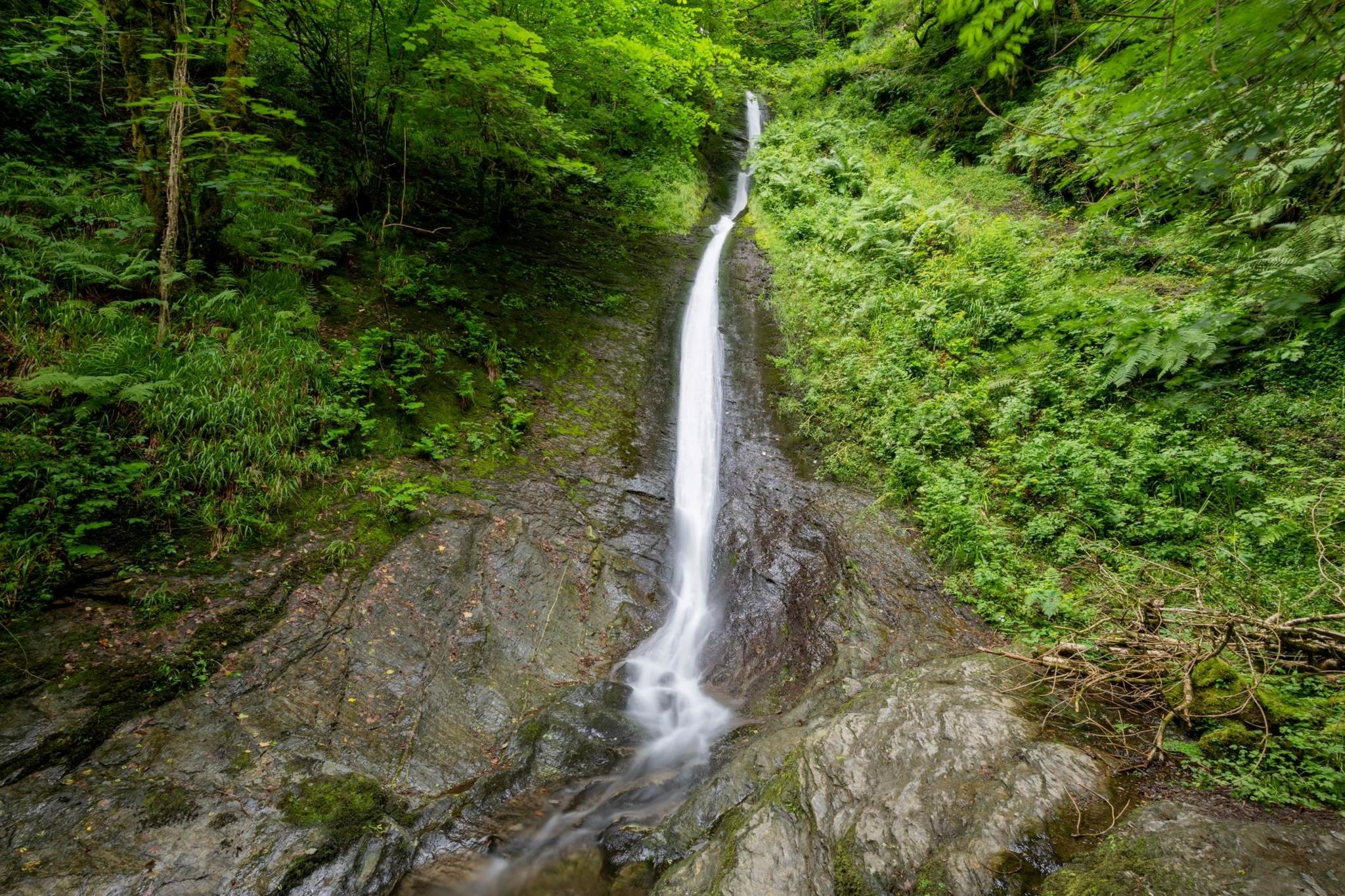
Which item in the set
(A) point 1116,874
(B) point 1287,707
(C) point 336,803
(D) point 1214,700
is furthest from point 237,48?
(B) point 1287,707

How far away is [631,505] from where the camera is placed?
7371mm

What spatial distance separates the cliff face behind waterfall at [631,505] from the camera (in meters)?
3.04

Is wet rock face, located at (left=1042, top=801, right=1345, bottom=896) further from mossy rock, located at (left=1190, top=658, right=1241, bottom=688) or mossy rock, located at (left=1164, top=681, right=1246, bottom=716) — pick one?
mossy rock, located at (left=1190, top=658, right=1241, bottom=688)

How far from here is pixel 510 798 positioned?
13.9ft

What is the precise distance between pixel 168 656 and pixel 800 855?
475 cm

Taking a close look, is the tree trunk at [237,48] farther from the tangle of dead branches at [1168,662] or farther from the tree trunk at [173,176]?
the tangle of dead branches at [1168,662]

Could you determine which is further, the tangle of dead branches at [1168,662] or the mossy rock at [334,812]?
the mossy rock at [334,812]

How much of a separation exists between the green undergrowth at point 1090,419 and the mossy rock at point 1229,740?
0.02 metres

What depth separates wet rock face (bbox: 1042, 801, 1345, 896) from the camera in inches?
87.3

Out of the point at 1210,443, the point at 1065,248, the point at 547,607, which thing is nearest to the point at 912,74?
the point at 1065,248

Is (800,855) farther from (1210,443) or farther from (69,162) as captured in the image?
(69,162)

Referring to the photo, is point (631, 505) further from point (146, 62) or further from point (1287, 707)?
point (146, 62)

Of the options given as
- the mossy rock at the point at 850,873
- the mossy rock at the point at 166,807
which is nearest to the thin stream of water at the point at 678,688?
the mossy rock at the point at 166,807

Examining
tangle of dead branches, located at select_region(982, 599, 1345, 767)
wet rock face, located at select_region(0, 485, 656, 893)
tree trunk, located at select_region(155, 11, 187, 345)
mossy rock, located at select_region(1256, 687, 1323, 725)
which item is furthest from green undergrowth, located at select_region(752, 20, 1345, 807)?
tree trunk, located at select_region(155, 11, 187, 345)
